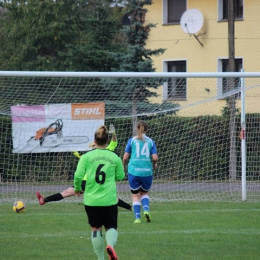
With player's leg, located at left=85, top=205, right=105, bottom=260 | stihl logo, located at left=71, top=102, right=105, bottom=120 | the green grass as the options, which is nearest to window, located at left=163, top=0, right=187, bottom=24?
stihl logo, located at left=71, top=102, right=105, bottom=120

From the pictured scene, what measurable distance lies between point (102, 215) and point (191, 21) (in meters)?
19.7

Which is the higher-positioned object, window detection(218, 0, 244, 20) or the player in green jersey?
window detection(218, 0, 244, 20)

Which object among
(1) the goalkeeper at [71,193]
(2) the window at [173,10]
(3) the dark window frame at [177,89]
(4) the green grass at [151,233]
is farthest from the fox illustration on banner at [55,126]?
(2) the window at [173,10]

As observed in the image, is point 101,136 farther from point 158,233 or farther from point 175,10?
point 175,10

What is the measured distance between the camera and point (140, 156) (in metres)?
12.3

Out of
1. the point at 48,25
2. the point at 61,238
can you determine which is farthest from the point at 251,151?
the point at 48,25

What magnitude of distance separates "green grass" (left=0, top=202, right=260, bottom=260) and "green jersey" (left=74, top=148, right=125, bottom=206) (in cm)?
110

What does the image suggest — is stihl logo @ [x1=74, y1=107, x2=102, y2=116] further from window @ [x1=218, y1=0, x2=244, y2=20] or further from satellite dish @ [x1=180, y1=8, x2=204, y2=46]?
window @ [x1=218, y1=0, x2=244, y2=20]

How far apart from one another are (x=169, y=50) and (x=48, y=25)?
530 cm

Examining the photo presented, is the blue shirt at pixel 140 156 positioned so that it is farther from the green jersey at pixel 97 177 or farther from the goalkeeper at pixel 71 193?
the green jersey at pixel 97 177

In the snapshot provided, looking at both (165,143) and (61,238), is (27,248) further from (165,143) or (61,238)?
(165,143)

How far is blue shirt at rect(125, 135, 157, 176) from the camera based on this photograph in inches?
481

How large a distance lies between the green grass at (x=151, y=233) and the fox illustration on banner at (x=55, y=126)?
1.75 metres

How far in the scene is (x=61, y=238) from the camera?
409 inches
